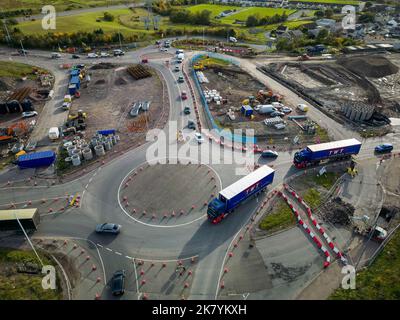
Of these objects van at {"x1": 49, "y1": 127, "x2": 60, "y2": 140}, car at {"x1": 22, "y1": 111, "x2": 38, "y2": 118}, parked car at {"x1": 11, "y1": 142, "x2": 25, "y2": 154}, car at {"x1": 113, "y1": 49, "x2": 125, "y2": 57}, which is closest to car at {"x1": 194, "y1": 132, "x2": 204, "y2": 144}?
van at {"x1": 49, "y1": 127, "x2": 60, "y2": 140}

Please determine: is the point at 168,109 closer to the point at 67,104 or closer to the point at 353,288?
the point at 67,104

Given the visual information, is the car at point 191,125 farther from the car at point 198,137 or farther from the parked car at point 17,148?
the parked car at point 17,148

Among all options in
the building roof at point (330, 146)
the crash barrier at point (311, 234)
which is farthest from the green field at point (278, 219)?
the building roof at point (330, 146)

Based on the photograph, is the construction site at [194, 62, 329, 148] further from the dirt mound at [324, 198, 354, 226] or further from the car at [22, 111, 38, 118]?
the car at [22, 111, 38, 118]

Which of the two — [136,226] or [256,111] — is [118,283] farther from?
[256,111]

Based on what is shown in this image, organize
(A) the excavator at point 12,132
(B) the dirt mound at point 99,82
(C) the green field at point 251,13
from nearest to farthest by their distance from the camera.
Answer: (A) the excavator at point 12,132, (B) the dirt mound at point 99,82, (C) the green field at point 251,13

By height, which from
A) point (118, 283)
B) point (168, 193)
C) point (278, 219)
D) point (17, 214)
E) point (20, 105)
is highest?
point (20, 105)

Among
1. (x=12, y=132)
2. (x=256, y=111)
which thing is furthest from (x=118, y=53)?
(x=256, y=111)
